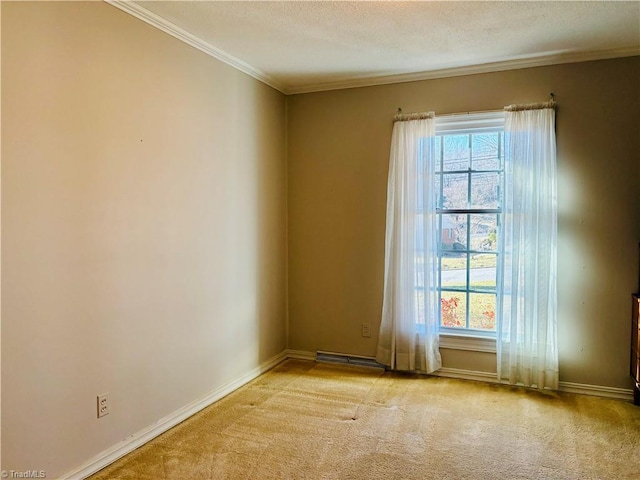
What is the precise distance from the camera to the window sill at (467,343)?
3.64 meters

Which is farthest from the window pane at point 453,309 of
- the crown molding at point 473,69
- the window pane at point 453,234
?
the crown molding at point 473,69

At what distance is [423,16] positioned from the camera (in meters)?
2.70

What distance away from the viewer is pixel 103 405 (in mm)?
2424

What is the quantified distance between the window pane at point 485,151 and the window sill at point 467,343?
1361 millimetres

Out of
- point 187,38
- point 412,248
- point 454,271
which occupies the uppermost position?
point 187,38

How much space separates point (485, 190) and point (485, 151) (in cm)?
31

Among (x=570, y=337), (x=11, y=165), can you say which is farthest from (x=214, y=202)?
(x=570, y=337)

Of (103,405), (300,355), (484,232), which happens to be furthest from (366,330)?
(103,405)

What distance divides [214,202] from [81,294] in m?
1.21

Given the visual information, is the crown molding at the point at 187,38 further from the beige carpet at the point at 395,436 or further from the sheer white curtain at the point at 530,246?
the beige carpet at the point at 395,436

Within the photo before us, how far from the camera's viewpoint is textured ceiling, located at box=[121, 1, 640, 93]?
2582mm

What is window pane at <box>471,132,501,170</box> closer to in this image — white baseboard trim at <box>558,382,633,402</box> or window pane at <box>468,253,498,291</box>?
window pane at <box>468,253,498,291</box>

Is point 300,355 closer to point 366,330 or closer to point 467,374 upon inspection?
point 366,330

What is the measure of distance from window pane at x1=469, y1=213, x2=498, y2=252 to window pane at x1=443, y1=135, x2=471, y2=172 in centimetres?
42
